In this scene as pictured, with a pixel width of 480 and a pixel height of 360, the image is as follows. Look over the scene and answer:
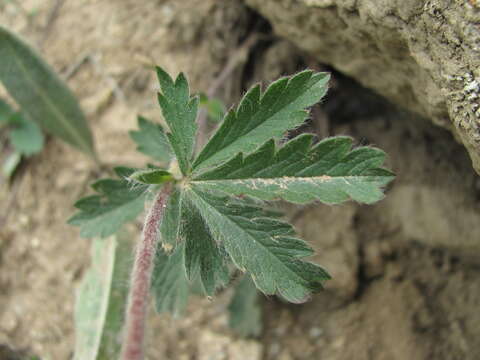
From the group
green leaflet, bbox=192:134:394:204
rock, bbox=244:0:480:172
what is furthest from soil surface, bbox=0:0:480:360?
green leaflet, bbox=192:134:394:204

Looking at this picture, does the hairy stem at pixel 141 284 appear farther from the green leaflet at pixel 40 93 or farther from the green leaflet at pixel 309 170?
the green leaflet at pixel 40 93

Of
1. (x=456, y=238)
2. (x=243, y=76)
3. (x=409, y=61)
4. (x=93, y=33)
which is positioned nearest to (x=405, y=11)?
(x=409, y=61)

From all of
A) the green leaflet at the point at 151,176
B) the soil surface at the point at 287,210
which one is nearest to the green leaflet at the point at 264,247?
the green leaflet at the point at 151,176

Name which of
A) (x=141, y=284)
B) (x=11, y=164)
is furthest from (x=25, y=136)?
(x=141, y=284)

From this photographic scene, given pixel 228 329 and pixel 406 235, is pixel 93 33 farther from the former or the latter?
pixel 406 235

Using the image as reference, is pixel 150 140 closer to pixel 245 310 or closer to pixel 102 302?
pixel 102 302
